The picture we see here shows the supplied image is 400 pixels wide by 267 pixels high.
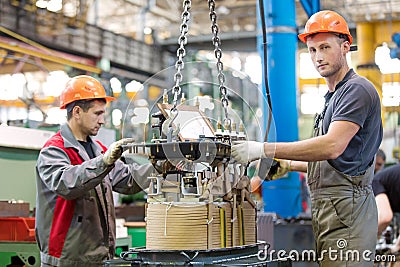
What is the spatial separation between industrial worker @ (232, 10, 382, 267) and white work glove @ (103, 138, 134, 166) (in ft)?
1.68

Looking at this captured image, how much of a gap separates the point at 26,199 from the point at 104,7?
8.65 m

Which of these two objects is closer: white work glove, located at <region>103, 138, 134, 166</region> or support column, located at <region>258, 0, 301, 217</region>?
white work glove, located at <region>103, 138, 134, 166</region>

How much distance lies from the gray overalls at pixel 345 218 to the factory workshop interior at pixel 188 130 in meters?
0.21

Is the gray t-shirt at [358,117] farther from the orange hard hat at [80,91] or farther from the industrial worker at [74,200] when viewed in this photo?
the orange hard hat at [80,91]

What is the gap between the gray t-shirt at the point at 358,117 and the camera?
2.23 m

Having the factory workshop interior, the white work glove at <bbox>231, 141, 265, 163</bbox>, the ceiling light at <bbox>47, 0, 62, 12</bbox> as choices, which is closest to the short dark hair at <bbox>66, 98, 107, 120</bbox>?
the factory workshop interior

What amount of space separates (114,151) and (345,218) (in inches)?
36.5

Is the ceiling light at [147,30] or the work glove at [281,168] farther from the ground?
the ceiling light at [147,30]

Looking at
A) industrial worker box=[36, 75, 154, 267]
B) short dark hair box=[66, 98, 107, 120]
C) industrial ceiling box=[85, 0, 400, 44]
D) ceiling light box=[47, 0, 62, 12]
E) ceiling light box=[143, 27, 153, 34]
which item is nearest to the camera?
industrial worker box=[36, 75, 154, 267]

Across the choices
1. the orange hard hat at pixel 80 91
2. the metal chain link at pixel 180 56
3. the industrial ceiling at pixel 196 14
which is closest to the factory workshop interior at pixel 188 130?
the metal chain link at pixel 180 56

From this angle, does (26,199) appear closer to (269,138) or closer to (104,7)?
(269,138)

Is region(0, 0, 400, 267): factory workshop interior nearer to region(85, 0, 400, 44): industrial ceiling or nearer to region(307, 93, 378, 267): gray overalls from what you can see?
region(85, 0, 400, 44): industrial ceiling

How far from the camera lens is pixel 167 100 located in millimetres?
2166

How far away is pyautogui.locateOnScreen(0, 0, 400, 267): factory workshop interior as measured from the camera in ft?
6.45
